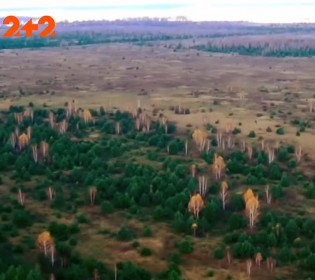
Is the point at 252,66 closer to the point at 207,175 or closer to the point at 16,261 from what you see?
the point at 207,175

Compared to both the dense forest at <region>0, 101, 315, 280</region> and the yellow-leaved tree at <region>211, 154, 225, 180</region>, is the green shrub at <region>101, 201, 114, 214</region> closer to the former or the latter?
the dense forest at <region>0, 101, 315, 280</region>

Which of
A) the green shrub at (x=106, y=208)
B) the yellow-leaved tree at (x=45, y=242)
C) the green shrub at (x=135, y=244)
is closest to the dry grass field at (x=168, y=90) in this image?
the green shrub at (x=135, y=244)

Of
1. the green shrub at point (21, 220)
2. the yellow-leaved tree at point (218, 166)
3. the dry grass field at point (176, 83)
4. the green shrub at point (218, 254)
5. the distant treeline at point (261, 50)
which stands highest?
the distant treeline at point (261, 50)

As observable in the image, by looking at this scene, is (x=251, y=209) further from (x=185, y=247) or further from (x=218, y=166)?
(x=218, y=166)

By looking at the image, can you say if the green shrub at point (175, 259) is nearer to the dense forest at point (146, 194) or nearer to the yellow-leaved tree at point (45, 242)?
the dense forest at point (146, 194)

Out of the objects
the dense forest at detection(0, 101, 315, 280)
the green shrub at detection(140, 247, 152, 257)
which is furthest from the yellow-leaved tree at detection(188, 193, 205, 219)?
the green shrub at detection(140, 247, 152, 257)

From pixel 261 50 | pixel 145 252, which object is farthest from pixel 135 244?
pixel 261 50

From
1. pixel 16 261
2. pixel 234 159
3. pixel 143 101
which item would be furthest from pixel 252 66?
pixel 16 261
